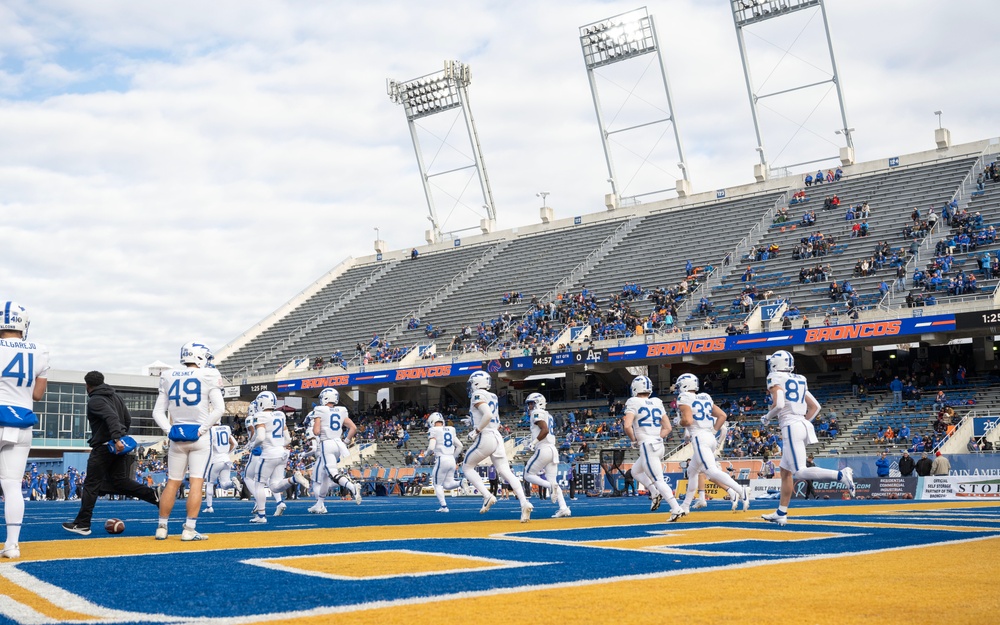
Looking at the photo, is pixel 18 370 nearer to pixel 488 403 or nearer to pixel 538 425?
pixel 488 403

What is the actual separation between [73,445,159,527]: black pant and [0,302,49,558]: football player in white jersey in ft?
11.2

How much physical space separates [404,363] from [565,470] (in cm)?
1412

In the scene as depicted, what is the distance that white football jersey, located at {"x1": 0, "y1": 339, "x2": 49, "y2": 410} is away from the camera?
812 cm

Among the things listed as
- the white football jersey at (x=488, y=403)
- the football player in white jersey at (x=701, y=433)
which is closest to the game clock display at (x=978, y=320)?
the football player in white jersey at (x=701, y=433)

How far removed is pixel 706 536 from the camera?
381 inches

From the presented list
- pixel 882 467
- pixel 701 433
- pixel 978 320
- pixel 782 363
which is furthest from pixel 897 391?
pixel 782 363

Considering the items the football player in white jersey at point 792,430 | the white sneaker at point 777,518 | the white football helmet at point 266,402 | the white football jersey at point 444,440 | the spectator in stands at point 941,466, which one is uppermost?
the white football helmet at point 266,402

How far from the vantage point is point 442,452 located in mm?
21578

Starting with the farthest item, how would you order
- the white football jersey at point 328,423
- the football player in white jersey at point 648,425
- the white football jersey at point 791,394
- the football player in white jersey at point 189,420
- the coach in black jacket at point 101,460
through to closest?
the white football jersey at point 328,423 → the football player in white jersey at point 648,425 → the coach in black jacket at point 101,460 → the white football jersey at point 791,394 → the football player in white jersey at point 189,420

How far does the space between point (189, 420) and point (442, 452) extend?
1182 cm

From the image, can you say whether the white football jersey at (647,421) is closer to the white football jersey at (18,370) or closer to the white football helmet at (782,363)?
the white football helmet at (782,363)

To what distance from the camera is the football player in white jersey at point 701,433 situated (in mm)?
13992

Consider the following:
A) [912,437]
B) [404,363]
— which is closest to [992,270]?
[912,437]

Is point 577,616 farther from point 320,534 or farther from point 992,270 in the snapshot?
point 992,270
